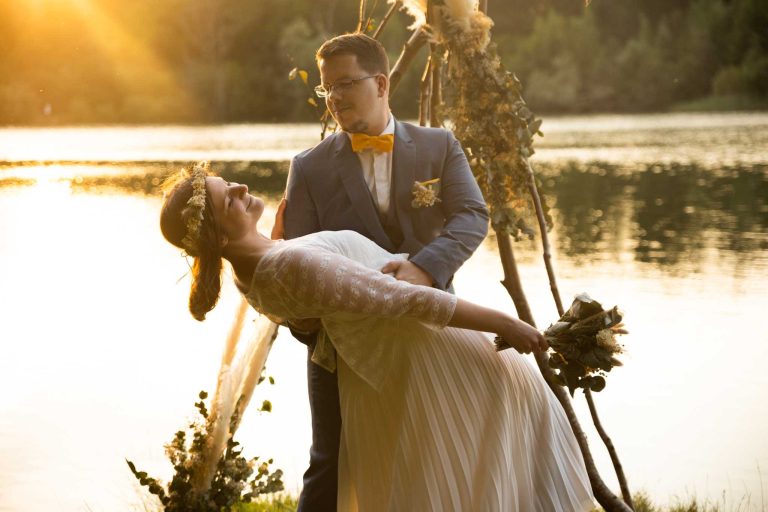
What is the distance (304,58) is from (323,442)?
21822 mm

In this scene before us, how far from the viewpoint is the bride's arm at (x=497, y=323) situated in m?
2.34

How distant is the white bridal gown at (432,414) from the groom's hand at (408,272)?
3 centimetres

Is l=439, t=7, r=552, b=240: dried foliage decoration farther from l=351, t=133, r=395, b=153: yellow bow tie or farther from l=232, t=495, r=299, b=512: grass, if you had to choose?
l=232, t=495, r=299, b=512: grass

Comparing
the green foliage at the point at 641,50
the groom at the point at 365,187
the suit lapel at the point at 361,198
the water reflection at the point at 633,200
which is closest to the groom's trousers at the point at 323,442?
the groom at the point at 365,187

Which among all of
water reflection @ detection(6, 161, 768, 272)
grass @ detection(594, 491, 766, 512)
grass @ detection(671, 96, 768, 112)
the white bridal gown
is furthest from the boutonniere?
grass @ detection(671, 96, 768, 112)

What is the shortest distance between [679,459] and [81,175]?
49.4 ft

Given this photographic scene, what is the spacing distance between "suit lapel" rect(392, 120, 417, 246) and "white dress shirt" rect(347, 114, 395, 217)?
33mm

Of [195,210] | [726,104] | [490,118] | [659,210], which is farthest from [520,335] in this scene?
[726,104]

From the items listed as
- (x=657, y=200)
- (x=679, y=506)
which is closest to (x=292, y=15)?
(x=657, y=200)

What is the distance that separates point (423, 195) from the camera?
109 inches

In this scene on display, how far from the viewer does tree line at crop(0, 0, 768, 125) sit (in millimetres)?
26562

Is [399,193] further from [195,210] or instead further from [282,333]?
[282,333]

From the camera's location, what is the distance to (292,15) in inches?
1027

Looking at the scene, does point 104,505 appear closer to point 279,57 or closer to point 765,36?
point 279,57
